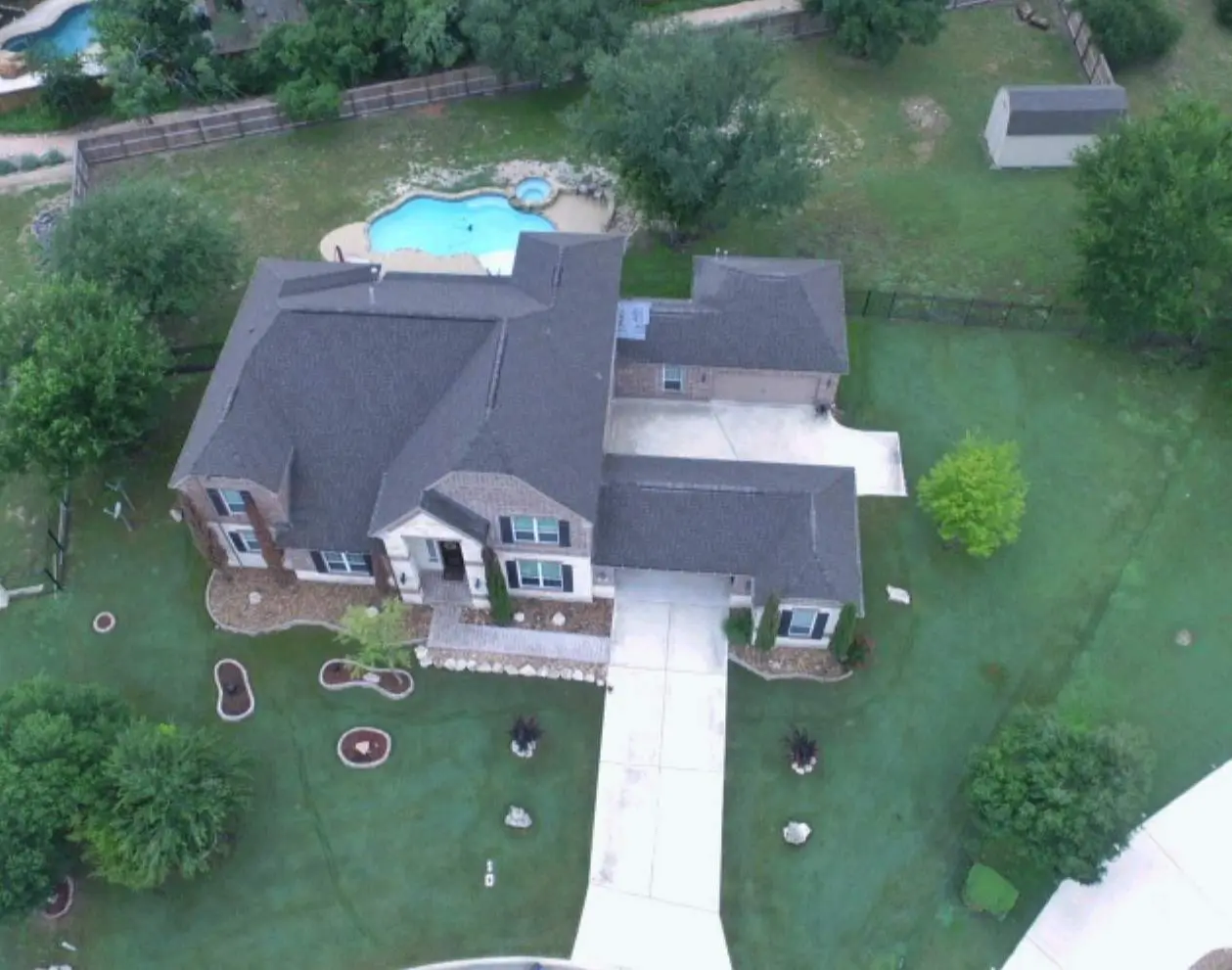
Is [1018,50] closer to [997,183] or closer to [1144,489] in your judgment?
[997,183]

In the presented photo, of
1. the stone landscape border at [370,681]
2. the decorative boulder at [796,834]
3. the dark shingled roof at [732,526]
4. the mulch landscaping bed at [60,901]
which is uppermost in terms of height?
the dark shingled roof at [732,526]

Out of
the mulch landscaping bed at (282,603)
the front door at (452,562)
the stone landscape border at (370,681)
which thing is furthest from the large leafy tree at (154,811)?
the front door at (452,562)

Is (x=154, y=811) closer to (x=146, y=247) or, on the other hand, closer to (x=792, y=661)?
(x=792, y=661)

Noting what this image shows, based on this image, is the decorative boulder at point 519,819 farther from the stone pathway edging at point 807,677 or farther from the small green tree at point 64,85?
the small green tree at point 64,85

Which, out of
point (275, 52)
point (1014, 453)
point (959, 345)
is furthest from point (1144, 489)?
point (275, 52)

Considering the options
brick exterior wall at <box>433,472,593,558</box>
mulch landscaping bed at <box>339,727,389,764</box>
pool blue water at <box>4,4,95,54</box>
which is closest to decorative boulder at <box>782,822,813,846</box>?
brick exterior wall at <box>433,472,593,558</box>
